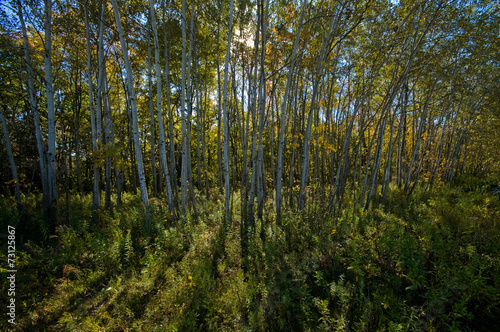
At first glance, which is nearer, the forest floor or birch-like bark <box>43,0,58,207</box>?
the forest floor

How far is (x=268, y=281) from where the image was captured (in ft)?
10.1

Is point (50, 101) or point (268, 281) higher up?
point (50, 101)

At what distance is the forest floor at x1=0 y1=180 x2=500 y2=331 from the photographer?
2.37 metres

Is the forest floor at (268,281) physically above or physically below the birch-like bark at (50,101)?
below

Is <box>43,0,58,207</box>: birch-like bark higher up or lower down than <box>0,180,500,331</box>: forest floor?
higher up

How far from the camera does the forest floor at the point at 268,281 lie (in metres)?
2.37

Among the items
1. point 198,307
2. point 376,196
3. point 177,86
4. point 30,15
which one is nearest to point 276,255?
point 198,307

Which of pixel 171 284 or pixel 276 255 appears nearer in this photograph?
pixel 171 284

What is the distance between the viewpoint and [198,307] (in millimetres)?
2646

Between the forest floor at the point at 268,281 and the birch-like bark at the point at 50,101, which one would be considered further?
the birch-like bark at the point at 50,101

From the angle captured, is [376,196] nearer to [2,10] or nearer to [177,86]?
[177,86]

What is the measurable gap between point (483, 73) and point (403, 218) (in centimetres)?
514

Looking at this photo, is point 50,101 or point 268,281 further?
point 50,101

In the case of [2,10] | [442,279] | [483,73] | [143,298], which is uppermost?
[2,10]
